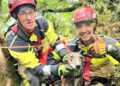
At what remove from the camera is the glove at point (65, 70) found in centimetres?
521

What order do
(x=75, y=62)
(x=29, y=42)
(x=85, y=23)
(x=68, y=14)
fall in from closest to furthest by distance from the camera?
1. (x=75, y=62)
2. (x=85, y=23)
3. (x=29, y=42)
4. (x=68, y=14)

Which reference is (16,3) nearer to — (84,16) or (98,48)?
(84,16)

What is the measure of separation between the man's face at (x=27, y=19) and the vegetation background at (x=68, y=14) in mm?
1347

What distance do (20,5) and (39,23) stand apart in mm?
403

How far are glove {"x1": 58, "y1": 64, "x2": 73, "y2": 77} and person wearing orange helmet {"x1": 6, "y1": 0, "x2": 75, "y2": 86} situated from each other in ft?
0.32

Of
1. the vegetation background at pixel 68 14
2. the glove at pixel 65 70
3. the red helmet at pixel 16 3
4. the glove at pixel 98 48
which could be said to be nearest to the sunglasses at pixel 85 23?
the glove at pixel 98 48

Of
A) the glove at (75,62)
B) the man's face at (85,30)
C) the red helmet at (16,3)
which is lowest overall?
the glove at (75,62)

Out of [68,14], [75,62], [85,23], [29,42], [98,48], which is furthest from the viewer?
[68,14]

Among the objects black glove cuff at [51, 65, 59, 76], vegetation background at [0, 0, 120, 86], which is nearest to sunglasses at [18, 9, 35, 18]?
black glove cuff at [51, 65, 59, 76]

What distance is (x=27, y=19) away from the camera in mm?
5617

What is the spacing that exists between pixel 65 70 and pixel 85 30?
605mm

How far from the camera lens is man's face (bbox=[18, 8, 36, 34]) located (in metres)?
5.63

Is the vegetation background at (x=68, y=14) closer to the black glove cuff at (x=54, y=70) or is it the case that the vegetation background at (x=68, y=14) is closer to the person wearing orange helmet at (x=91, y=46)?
the person wearing orange helmet at (x=91, y=46)

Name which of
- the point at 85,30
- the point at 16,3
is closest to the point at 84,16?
the point at 85,30
